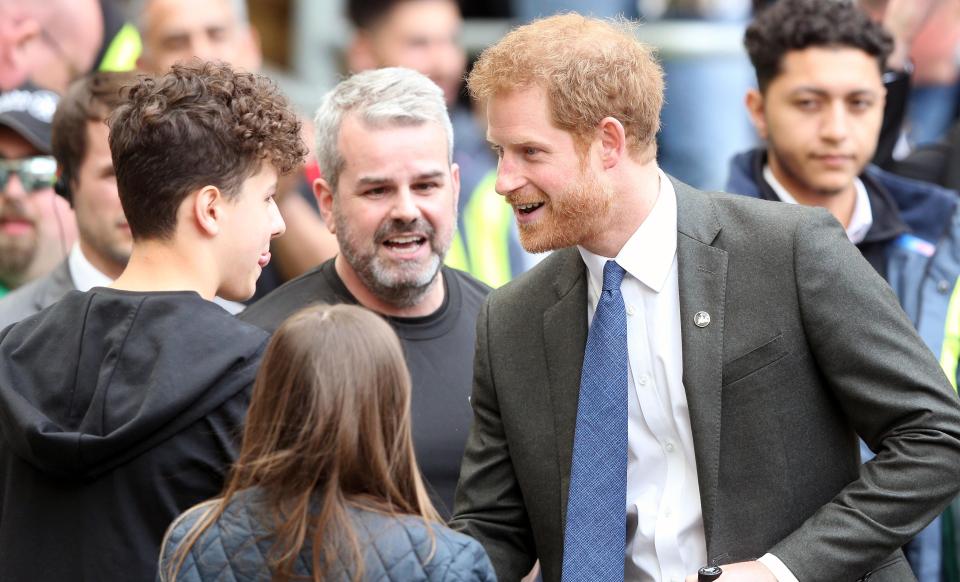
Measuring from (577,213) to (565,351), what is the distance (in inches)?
13.1

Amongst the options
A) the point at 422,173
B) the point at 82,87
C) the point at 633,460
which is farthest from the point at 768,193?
the point at 82,87

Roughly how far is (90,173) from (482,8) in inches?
136

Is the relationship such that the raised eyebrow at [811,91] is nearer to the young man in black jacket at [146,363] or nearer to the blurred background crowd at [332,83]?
the blurred background crowd at [332,83]

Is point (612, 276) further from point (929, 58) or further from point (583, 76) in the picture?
point (929, 58)

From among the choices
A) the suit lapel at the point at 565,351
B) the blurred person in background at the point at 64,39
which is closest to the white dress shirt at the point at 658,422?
the suit lapel at the point at 565,351

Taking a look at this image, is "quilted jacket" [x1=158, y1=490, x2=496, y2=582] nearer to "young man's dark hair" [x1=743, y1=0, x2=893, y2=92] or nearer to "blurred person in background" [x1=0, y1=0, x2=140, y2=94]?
"young man's dark hair" [x1=743, y1=0, x2=893, y2=92]

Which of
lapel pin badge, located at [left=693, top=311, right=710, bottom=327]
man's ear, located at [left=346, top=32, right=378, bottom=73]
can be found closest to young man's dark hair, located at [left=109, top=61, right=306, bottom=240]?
lapel pin badge, located at [left=693, top=311, right=710, bottom=327]

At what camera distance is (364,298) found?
3.87 m

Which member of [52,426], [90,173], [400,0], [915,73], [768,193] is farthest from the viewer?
[915,73]

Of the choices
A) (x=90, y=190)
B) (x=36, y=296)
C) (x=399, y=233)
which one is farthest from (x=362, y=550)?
(x=90, y=190)

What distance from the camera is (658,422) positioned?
303cm

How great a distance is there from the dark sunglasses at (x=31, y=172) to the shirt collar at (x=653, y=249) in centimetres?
261

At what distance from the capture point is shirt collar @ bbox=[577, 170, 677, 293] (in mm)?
3068

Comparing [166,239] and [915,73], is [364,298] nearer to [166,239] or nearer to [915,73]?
[166,239]
